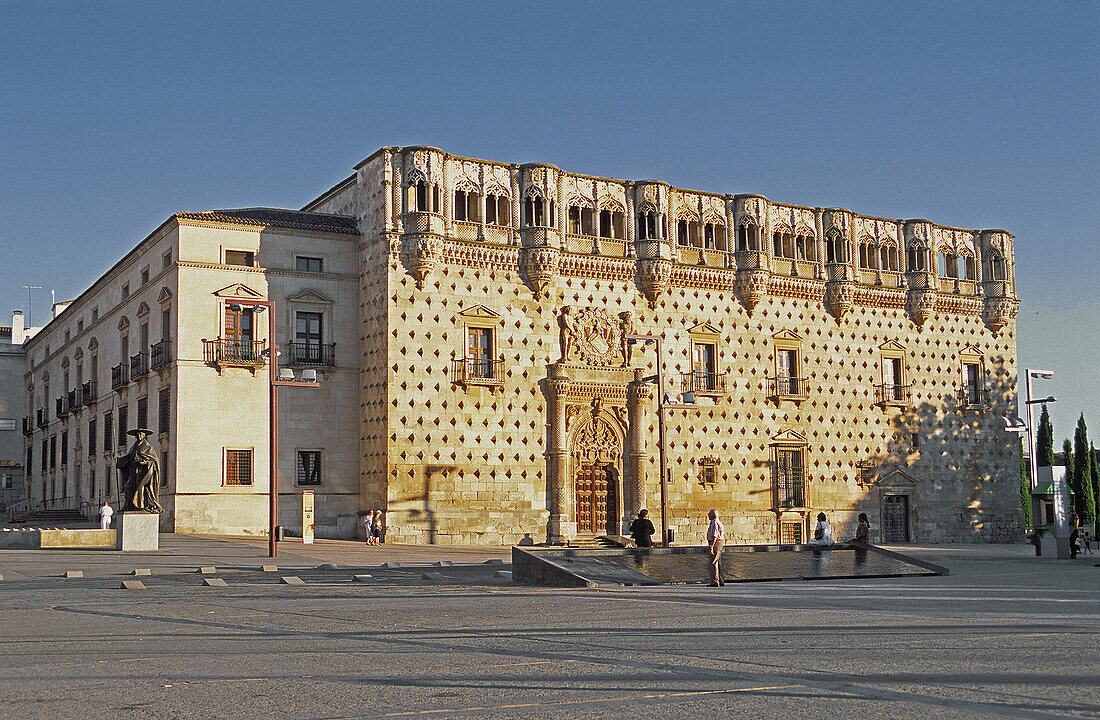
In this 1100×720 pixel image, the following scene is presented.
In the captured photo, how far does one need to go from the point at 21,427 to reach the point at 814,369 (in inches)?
1711

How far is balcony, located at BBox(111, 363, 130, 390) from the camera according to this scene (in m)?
45.1

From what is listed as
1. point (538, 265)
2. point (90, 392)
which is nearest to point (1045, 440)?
point (538, 265)

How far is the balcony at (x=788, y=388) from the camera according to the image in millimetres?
47719

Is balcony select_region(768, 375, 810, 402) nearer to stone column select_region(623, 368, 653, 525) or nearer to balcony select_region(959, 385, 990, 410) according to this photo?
stone column select_region(623, 368, 653, 525)

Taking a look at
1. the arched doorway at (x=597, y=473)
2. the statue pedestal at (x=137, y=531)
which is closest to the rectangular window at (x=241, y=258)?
the statue pedestal at (x=137, y=531)

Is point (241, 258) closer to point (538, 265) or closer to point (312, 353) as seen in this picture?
point (312, 353)

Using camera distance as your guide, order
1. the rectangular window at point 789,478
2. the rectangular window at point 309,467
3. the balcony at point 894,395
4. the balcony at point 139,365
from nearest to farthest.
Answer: the rectangular window at point 309,467
the balcony at point 139,365
the rectangular window at point 789,478
the balcony at point 894,395

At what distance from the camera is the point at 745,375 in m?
47.2

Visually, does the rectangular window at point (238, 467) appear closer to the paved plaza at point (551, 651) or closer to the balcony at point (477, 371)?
the balcony at point (477, 371)

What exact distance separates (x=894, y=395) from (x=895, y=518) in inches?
209

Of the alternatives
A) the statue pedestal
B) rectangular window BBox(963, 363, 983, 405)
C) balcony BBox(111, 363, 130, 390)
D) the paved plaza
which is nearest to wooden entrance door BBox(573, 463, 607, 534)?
the statue pedestal

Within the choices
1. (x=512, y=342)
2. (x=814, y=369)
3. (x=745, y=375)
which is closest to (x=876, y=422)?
(x=814, y=369)

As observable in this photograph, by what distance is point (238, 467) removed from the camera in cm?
3997

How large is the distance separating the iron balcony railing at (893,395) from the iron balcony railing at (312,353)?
2358 cm
